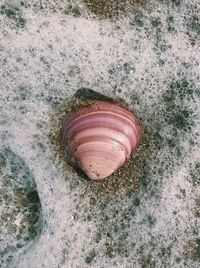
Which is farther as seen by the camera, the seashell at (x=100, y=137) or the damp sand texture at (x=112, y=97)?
the damp sand texture at (x=112, y=97)

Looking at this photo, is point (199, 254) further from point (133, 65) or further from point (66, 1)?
point (66, 1)

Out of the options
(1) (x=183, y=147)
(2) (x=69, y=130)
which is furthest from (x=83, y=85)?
(1) (x=183, y=147)

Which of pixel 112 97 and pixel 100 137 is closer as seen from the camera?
pixel 100 137

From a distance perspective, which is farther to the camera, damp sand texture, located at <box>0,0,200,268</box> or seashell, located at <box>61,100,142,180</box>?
damp sand texture, located at <box>0,0,200,268</box>
